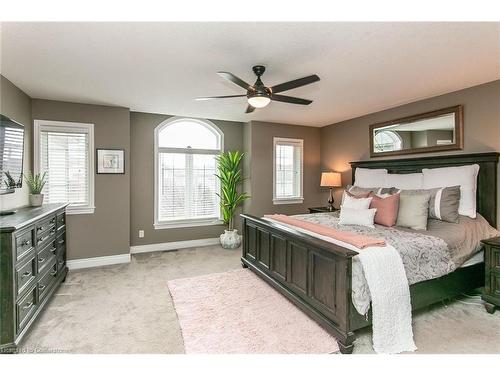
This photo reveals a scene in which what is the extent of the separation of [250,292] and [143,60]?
8.91ft

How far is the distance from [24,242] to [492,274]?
14.4 feet

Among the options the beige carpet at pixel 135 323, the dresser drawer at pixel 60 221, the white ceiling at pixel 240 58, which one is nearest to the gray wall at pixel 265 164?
the white ceiling at pixel 240 58

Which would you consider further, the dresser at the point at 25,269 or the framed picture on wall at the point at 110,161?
the framed picture on wall at the point at 110,161

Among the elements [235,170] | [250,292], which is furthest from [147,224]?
[250,292]

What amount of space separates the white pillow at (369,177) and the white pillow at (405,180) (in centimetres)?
10

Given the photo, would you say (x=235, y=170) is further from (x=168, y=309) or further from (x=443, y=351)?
(x=443, y=351)

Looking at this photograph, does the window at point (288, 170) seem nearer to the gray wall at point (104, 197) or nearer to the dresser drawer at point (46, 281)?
the gray wall at point (104, 197)

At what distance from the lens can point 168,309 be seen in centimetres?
271

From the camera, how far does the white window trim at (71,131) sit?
367 cm

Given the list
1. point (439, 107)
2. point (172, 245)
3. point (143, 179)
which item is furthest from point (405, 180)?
point (143, 179)

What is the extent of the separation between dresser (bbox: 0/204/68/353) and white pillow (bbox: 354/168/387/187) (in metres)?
4.38

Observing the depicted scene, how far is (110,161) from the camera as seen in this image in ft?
13.4

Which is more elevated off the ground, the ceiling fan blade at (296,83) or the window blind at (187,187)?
the ceiling fan blade at (296,83)
